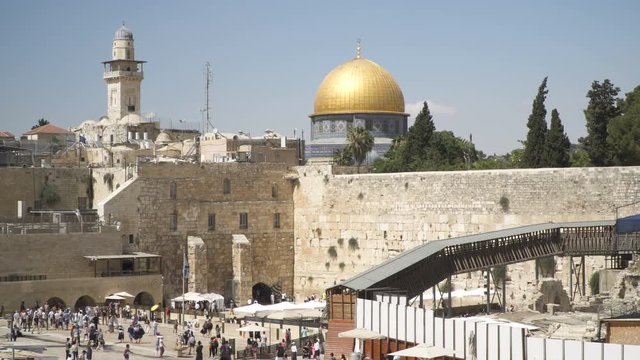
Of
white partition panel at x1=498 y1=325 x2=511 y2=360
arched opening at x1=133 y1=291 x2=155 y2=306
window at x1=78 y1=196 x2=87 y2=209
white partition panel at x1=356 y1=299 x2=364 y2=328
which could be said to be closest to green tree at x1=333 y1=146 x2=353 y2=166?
window at x1=78 y1=196 x2=87 y2=209

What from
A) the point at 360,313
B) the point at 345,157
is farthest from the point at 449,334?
the point at 345,157

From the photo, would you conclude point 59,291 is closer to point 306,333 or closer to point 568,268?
point 306,333

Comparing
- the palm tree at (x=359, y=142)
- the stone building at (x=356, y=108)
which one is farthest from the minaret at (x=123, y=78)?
the palm tree at (x=359, y=142)

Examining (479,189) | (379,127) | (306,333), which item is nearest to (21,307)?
(306,333)

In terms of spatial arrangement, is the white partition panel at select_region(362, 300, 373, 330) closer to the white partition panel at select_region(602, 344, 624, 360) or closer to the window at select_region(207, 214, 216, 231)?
the white partition panel at select_region(602, 344, 624, 360)

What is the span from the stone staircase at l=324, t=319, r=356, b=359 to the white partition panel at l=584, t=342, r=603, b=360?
887 centimetres

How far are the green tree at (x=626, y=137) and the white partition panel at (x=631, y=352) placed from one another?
927 inches

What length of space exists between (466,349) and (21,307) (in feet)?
70.3

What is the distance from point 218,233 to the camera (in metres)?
50.9

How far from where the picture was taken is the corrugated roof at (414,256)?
32.1 m

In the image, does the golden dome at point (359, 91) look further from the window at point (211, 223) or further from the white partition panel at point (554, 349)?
the white partition panel at point (554, 349)

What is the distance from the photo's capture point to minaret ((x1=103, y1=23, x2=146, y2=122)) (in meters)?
76.0

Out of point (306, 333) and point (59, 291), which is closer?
point (306, 333)

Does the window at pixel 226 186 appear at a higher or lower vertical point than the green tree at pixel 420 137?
lower
